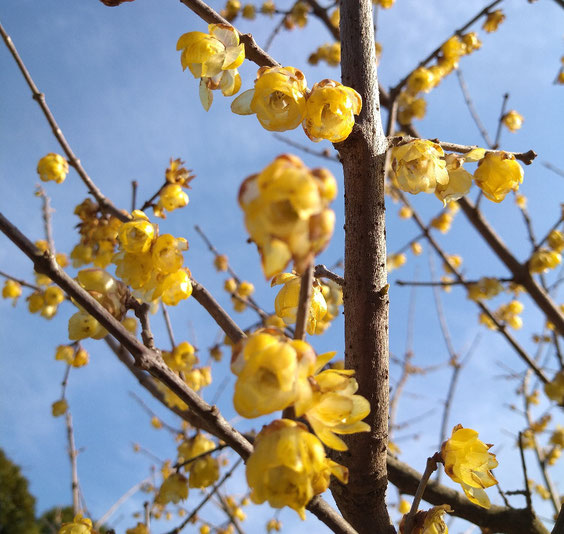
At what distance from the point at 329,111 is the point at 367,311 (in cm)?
52

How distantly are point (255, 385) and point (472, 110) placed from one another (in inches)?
168

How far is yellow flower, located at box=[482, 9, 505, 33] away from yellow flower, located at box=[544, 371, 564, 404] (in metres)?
3.23

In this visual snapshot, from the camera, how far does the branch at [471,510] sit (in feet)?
6.25

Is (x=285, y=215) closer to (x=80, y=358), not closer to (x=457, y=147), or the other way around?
(x=457, y=147)

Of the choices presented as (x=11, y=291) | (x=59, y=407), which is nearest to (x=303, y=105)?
(x=59, y=407)

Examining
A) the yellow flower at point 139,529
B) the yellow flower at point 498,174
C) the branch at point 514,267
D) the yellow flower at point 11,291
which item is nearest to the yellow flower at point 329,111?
the yellow flower at point 498,174

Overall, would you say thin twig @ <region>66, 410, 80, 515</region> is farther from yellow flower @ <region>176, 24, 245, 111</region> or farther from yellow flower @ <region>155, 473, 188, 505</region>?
yellow flower @ <region>176, 24, 245, 111</region>

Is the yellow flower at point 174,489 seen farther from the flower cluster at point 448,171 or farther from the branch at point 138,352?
the flower cluster at point 448,171

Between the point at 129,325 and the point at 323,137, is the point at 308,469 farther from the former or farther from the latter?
the point at 129,325

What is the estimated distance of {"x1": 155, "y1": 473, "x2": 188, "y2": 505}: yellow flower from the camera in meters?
2.19

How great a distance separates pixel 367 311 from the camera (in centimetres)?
121

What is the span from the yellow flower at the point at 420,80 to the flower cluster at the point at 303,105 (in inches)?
124

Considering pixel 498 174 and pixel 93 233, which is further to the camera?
pixel 93 233

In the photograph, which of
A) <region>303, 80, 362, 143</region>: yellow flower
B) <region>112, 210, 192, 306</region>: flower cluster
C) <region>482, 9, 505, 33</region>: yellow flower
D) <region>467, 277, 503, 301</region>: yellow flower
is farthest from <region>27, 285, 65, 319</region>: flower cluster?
<region>482, 9, 505, 33</region>: yellow flower
